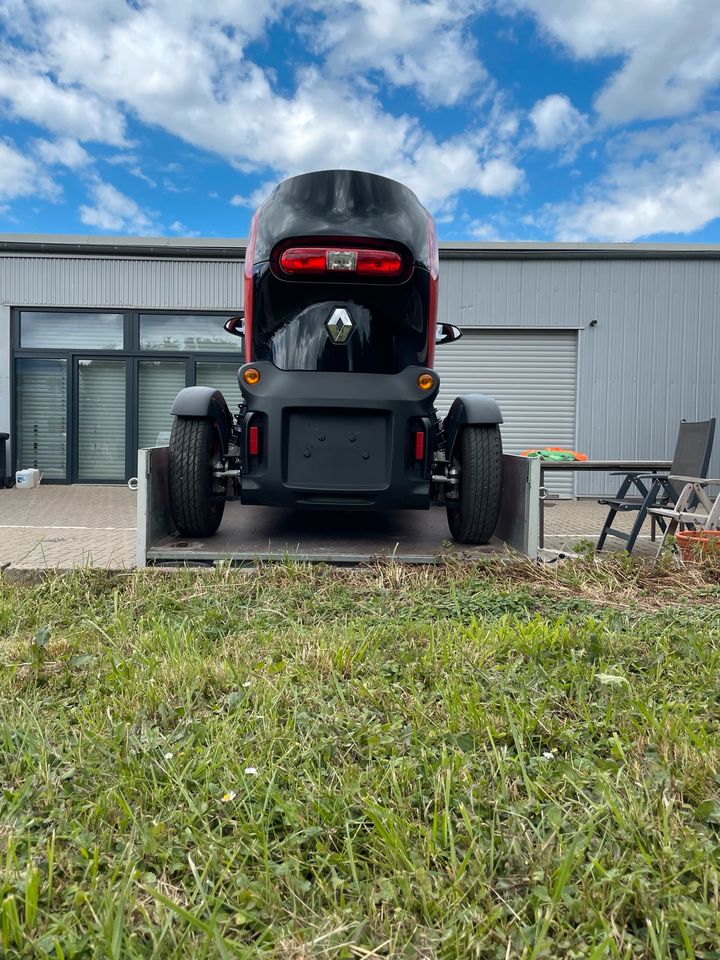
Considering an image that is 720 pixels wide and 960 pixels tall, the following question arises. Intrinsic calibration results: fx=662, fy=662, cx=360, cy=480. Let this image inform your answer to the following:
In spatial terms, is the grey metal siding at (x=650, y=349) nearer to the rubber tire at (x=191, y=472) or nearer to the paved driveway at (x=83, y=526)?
the paved driveway at (x=83, y=526)

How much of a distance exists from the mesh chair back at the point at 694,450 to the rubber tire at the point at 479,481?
1990mm

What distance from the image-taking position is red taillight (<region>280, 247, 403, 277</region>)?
3.61 metres

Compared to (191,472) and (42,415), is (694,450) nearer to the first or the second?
(191,472)

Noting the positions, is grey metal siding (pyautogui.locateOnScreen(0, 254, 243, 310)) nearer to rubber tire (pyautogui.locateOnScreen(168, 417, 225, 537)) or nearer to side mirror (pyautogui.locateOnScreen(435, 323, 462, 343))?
side mirror (pyautogui.locateOnScreen(435, 323, 462, 343))

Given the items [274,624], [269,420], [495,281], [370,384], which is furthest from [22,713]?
[495,281]

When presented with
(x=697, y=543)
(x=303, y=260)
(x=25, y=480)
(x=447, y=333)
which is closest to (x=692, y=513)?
(x=697, y=543)

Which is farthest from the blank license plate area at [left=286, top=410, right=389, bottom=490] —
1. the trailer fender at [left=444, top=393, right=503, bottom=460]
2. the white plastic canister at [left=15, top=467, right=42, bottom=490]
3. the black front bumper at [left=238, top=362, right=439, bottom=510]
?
the white plastic canister at [left=15, top=467, right=42, bottom=490]

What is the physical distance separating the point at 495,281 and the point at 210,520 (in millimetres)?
8819

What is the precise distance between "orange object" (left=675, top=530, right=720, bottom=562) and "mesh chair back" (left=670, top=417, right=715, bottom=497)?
0.88 meters

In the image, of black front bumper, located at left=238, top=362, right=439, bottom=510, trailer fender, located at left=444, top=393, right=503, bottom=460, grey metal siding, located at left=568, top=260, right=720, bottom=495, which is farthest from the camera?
grey metal siding, located at left=568, top=260, right=720, bottom=495

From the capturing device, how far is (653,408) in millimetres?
11312

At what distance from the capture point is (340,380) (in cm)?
359

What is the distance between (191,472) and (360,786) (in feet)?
8.29

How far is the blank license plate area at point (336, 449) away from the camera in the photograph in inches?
142
